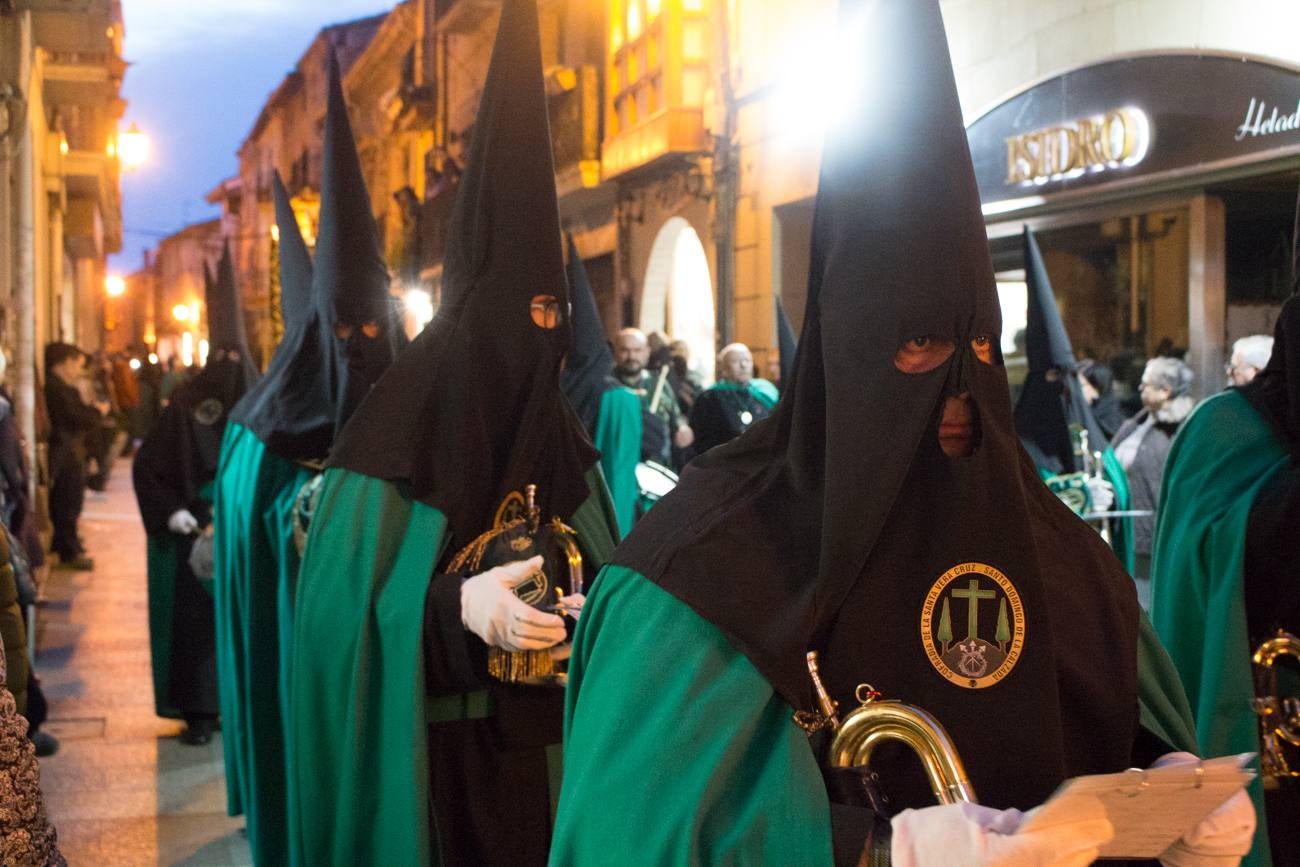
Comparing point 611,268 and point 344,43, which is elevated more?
point 344,43

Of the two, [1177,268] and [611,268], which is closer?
[1177,268]

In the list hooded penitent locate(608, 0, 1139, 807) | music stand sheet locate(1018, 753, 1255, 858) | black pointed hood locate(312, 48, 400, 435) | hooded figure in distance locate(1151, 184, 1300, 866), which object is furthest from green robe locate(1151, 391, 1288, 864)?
black pointed hood locate(312, 48, 400, 435)

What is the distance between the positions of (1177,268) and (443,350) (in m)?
8.00

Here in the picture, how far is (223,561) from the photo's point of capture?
597 cm

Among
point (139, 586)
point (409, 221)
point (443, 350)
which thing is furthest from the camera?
point (409, 221)

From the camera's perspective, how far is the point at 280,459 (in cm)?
576

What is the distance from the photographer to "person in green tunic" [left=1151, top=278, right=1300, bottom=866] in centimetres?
398

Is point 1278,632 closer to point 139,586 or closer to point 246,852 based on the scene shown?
point 246,852

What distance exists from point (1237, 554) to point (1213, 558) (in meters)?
0.11

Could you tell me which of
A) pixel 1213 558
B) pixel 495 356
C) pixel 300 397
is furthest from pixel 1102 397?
pixel 495 356

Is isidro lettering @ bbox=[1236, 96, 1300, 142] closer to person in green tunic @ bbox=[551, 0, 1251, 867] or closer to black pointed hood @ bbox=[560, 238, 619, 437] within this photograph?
black pointed hood @ bbox=[560, 238, 619, 437]

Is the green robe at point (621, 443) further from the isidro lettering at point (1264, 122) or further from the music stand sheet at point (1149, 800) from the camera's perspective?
the music stand sheet at point (1149, 800)

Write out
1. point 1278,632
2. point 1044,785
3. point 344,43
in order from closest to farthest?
point 1044,785 < point 1278,632 < point 344,43

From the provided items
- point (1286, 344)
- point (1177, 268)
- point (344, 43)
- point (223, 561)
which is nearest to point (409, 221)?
point (344, 43)
